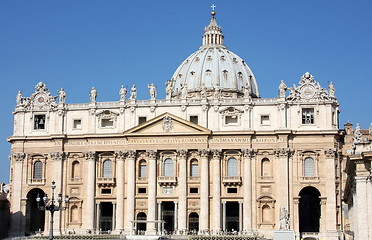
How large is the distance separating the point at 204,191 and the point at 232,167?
16.5 ft

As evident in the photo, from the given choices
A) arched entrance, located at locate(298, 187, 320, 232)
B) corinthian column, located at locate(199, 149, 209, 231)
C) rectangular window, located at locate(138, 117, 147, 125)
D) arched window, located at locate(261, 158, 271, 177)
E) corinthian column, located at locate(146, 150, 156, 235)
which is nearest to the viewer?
corinthian column, located at locate(199, 149, 209, 231)

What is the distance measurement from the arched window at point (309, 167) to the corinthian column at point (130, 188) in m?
22.2

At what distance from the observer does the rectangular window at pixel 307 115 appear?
3524 inches

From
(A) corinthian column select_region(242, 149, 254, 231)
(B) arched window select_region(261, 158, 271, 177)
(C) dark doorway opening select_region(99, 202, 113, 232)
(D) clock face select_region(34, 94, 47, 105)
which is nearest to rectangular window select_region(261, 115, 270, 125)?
(A) corinthian column select_region(242, 149, 254, 231)

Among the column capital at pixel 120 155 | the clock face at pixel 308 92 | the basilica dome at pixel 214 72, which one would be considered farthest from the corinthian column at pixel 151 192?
the basilica dome at pixel 214 72

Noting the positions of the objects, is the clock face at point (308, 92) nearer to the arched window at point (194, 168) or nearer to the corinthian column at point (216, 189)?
the corinthian column at point (216, 189)

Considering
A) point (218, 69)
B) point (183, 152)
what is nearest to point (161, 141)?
point (183, 152)

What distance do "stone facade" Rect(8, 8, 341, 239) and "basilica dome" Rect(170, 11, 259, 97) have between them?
34.3 metres

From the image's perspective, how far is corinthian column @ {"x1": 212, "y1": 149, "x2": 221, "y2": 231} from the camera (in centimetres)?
8750

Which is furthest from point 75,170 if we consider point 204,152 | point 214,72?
point 214,72

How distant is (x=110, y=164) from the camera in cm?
9262

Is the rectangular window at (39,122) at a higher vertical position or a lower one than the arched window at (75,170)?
higher

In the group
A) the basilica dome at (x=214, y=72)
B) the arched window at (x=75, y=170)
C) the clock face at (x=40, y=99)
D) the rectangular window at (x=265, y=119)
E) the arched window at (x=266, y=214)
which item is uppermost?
the basilica dome at (x=214, y=72)

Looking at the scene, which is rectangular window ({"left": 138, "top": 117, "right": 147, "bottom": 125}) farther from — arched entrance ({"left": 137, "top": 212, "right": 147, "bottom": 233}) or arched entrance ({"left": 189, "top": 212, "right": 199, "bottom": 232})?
arched entrance ({"left": 189, "top": 212, "right": 199, "bottom": 232})
